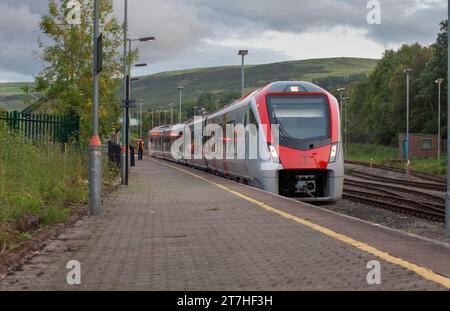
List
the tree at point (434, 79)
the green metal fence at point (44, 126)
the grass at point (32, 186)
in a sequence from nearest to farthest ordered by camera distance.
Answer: the grass at point (32, 186) → the green metal fence at point (44, 126) → the tree at point (434, 79)

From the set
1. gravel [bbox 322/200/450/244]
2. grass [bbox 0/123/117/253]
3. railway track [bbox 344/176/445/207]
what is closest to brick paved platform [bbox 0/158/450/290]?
grass [bbox 0/123/117/253]

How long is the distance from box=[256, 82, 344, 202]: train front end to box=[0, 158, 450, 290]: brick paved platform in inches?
206

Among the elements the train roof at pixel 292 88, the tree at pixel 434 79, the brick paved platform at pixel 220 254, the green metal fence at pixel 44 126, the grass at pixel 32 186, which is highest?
the tree at pixel 434 79

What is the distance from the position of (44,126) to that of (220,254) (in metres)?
12.1

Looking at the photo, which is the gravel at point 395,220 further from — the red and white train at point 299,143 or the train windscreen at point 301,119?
the train windscreen at point 301,119

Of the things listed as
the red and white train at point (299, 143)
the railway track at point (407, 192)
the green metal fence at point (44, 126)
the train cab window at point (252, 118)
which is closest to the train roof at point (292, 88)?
the red and white train at point (299, 143)

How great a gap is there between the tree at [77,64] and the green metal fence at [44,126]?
9.55 ft

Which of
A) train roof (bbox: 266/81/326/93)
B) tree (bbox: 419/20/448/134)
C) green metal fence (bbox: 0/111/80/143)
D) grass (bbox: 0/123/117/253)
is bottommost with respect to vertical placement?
grass (bbox: 0/123/117/253)

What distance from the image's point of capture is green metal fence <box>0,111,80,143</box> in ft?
53.4

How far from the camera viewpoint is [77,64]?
25.8 meters

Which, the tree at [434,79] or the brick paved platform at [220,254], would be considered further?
the tree at [434,79]

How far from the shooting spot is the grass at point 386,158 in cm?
4844

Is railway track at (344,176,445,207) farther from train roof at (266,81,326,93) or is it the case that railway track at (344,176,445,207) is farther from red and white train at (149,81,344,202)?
train roof at (266,81,326,93)

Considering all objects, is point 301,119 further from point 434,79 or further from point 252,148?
point 434,79
